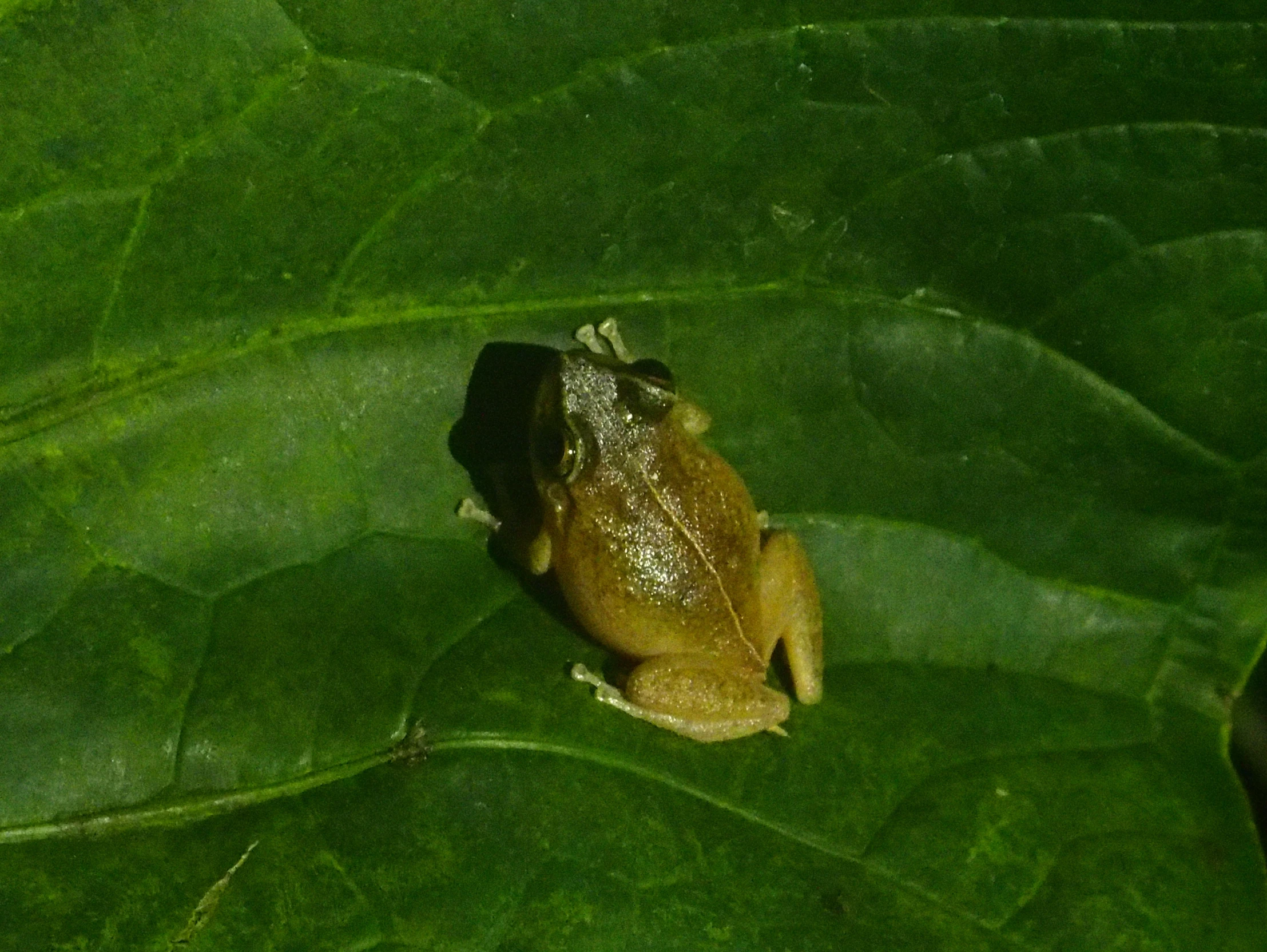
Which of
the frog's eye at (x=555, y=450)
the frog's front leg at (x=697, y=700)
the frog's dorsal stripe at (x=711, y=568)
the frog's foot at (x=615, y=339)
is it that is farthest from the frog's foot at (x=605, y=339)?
the frog's front leg at (x=697, y=700)

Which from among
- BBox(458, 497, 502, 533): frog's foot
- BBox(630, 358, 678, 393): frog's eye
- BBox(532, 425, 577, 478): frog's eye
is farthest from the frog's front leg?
BBox(630, 358, 678, 393): frog's eye

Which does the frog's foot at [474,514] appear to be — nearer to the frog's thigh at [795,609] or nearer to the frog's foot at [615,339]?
the frog's foot at [615,339]

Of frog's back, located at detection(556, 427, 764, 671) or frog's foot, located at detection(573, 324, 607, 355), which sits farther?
frog's back, located at detection(556, 427, 764, 671)

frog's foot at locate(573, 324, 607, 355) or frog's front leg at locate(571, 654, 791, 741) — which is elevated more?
frog's foot at locate(573, 324, 607, 355)

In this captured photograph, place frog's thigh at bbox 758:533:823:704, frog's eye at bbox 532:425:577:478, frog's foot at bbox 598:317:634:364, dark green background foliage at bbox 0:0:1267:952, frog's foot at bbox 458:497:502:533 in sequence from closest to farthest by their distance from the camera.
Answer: dark green background foliage at bbox 0:0:1267:952
frog's foot at bbox 598:317:634:364
frog's foot at bbox 458:497:502:533
frog's thigh at bbox 758:533:823:704
frog's eye at bbox 532:425:577:478

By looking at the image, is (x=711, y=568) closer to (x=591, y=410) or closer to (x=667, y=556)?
(x=667, y=556)

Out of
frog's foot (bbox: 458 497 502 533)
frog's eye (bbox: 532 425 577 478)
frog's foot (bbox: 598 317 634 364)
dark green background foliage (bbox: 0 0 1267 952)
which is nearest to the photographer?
dark green background foliage (bbox: 0 0 1267 952)

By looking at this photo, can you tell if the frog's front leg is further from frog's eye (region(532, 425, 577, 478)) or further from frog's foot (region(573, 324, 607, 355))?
frog's foot (region(573, 324, 607, 355))

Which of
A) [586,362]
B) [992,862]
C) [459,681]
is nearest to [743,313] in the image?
[586,362]
